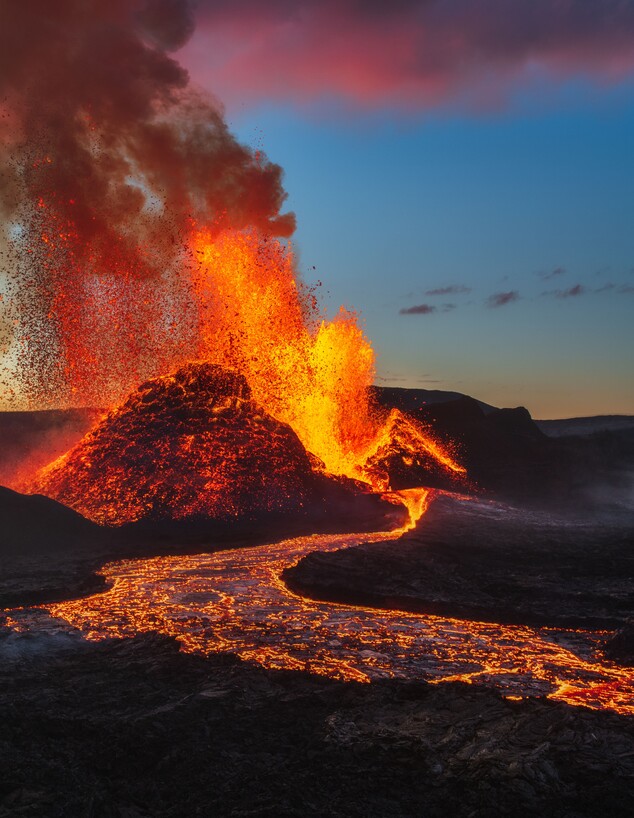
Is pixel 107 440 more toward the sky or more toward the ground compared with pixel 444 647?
more toward the sky

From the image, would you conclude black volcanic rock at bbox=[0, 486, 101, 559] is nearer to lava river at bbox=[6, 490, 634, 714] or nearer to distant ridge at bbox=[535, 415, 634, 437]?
lava river at bbox=[6, 490, 634, 714]

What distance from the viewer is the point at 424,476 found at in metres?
28.9

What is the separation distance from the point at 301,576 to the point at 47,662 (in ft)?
16.4

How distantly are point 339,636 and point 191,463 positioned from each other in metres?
12.5

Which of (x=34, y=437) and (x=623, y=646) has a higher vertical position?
(x=34, y=437)

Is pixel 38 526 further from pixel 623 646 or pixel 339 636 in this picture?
pixel 623 646

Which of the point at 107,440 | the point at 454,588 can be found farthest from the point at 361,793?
the point at 107,440

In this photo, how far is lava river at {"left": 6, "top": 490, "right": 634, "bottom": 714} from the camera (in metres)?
6.81

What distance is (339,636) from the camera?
8336mm

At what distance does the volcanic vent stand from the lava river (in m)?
6.62

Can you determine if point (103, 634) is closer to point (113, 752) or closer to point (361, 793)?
point (113, 752)

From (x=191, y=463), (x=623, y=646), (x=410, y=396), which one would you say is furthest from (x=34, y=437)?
(x=410, y=396)

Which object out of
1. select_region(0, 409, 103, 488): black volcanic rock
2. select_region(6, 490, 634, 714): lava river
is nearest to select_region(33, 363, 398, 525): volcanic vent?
select_region(0, 409, 103, 488): black volcanic rock

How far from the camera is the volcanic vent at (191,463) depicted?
18828 millimetres
